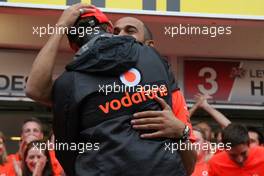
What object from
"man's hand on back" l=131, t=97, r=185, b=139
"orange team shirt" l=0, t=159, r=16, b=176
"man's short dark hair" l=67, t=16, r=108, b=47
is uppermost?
"man's short dark hair" l=67, t=16, r=108, b=47

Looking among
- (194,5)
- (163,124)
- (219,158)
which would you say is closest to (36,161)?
(219,158)

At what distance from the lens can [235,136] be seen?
4957 millimetres

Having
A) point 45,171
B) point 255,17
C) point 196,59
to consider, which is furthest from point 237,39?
point 45,171

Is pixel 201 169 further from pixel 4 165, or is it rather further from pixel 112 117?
pixel 112 117

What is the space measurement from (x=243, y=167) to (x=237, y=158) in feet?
0.31

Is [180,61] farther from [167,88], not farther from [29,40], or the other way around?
[167,88]

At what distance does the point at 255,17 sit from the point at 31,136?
8.00 feet

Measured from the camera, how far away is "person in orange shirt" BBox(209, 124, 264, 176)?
4980 mm

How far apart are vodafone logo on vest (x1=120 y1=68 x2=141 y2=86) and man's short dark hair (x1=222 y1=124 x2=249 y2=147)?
2.90 metres

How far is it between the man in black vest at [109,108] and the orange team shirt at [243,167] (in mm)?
3136

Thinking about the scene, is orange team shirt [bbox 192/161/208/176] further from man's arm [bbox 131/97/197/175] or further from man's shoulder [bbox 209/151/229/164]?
man's arm [bbox 131/97/197/175]

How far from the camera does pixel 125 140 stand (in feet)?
6.85

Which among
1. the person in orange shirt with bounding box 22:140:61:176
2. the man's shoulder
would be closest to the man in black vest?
the person in orange shirt with bounding box 22:140:61:176

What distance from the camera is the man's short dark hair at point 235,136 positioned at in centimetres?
495
